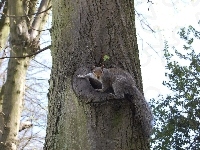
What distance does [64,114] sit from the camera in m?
1.20

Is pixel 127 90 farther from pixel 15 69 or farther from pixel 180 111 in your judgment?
pixel 180 111

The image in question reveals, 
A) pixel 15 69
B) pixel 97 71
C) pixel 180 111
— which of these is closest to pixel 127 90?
pixel 97 71

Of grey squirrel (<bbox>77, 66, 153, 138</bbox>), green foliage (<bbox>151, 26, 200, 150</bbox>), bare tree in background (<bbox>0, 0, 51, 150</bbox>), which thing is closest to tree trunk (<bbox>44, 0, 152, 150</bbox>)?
grey squirrel (<bbox>77, 66, 153, 138</bbox>)

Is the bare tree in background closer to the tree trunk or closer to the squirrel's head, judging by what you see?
the tree trunk

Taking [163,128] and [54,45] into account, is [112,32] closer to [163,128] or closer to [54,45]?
[54,45]

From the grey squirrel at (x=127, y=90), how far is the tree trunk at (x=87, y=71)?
0.02 metres

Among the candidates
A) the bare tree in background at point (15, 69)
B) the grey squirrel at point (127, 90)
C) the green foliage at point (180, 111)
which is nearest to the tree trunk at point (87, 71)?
the grey squirrel at point (127, 90)

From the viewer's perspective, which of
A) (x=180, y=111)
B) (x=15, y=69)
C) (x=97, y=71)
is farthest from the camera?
(x=180, y=111)

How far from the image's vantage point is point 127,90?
1.19m

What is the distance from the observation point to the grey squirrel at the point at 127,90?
1.17 m

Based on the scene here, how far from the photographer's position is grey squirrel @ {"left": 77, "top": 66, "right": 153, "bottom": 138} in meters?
1.17

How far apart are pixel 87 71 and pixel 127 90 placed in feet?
0.45

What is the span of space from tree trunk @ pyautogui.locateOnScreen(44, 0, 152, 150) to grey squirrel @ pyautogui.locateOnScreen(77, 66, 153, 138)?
0.02 m

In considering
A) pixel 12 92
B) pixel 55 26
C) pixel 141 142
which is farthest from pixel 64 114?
Result: pixel 12 92
